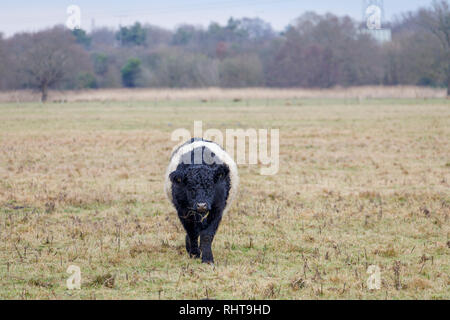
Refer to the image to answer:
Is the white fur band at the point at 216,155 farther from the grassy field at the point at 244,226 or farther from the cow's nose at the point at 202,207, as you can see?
the cow's nose at the point at 202,207

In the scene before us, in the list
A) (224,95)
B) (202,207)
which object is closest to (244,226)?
(202,207)

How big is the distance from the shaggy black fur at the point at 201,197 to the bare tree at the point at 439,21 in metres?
58.6

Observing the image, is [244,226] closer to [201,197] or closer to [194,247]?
[194,247]

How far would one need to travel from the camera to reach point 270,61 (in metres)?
88.2

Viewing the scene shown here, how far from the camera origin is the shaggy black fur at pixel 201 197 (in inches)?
284

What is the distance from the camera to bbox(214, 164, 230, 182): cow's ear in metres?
7.50

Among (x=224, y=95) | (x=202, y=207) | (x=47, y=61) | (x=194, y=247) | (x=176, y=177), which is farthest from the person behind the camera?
(x=47, y=61)

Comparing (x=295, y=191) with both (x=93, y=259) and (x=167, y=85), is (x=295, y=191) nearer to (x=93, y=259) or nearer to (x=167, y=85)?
(x=93, y=259)

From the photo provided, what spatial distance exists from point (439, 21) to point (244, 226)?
60.7 m

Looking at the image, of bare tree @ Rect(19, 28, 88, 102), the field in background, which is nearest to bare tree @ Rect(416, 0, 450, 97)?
the field in background

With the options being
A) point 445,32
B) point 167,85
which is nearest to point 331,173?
point 445,32

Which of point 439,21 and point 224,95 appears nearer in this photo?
point 224,95

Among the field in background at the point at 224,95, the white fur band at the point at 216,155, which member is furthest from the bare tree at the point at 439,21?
the white fur band at the point at 216,155

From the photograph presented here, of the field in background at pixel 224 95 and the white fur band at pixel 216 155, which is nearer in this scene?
the white fur band at pixel 216 155
